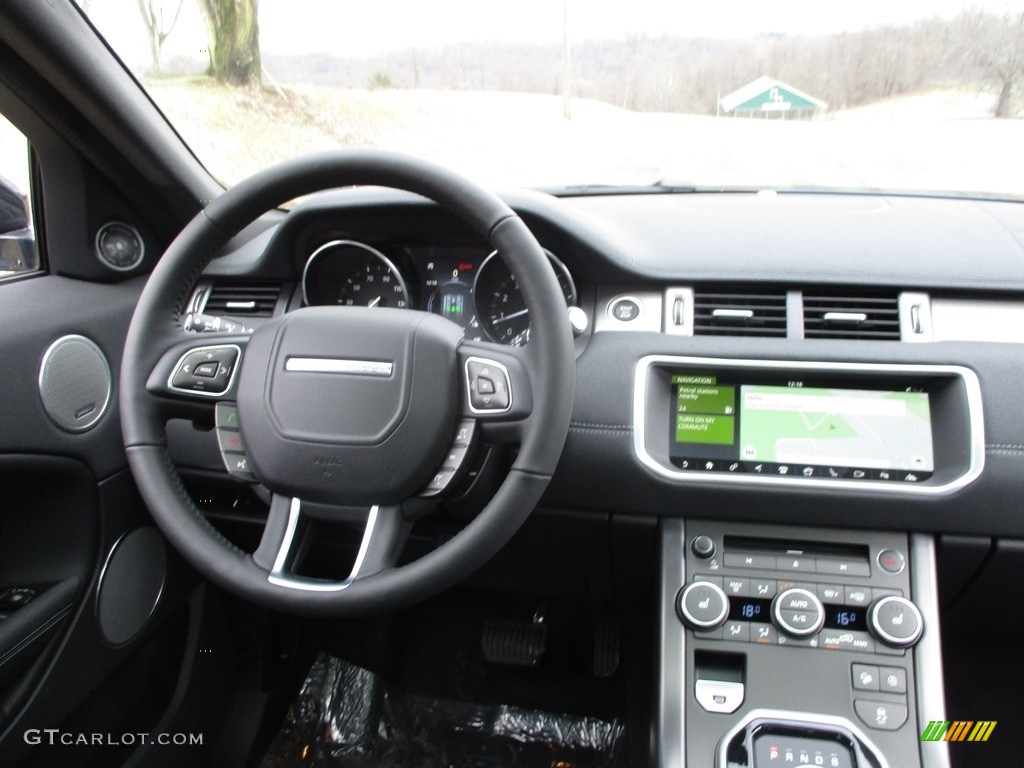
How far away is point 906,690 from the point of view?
146 centimetres

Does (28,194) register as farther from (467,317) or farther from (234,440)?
(467,317)

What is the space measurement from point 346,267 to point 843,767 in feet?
4.71

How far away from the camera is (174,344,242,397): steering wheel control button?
1.36 m

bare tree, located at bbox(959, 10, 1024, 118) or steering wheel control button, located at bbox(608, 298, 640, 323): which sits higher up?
bare tree, located at bbox(959, 10, 1024, 118)

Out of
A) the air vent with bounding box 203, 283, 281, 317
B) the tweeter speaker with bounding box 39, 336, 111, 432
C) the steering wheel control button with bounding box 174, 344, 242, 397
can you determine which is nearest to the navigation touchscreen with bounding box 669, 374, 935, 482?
the steering wheel control button with bounding box 174, 344, 242, 397

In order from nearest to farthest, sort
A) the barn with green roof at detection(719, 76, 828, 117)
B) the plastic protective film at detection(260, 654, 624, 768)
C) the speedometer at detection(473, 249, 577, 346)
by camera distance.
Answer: the speedometer at detection(473, 249, 577, 346) < the barn with green roof at detection(719, 76, 828, 117) < the plastic protective film at detection(260, 654, 624, 768)

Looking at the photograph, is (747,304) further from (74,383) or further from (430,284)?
(74,383)

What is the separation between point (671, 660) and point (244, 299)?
1250mm

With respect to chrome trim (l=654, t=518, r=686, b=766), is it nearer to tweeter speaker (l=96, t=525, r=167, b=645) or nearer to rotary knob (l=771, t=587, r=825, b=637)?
rotary knob (l=771, t=587, r=825, b=637)

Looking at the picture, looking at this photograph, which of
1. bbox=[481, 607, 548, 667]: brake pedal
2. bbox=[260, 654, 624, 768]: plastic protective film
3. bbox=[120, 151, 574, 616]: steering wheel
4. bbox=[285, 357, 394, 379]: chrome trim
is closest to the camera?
bbox=[120, 151, 574, 616]: steering wheel

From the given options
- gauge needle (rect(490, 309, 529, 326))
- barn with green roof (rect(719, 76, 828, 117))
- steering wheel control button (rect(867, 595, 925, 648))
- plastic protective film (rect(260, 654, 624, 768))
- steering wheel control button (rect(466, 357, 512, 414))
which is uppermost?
barn with green roof (rect(719, 76, 828, 117))

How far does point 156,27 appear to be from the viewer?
1797 millimetres

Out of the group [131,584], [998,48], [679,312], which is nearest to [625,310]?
[679,312]

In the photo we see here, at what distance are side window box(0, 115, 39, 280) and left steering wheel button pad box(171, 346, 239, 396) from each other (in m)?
0.65
